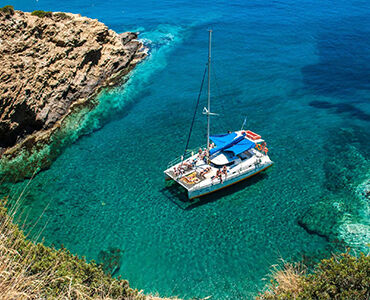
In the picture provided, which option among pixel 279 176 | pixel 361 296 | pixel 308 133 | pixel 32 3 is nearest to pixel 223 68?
pixel 308 133

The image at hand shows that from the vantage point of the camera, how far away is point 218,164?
101 feet

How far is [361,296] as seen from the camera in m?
13.7

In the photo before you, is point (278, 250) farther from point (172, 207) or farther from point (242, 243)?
point (172, 207)

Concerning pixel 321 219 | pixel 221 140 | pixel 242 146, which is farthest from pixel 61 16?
pixel 321 219

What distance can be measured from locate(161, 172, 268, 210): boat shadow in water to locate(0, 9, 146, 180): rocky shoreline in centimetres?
1434

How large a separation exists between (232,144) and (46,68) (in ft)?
85.6

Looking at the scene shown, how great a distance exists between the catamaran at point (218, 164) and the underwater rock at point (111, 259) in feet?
26.5

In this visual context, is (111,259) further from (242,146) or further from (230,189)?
(242,146)

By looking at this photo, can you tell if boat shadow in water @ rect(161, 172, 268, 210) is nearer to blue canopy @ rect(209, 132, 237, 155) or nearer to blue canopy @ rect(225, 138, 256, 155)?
blue canopy @ rect(225, 138, 256, 155)

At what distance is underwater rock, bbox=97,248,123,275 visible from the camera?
23.3 metres

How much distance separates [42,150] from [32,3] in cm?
7411

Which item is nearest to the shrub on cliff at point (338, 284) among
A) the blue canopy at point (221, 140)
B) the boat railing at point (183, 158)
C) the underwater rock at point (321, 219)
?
the underwater rock at point (321, 219)

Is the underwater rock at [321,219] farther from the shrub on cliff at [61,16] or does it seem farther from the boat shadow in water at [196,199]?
the shrub on cliff at [61,16]

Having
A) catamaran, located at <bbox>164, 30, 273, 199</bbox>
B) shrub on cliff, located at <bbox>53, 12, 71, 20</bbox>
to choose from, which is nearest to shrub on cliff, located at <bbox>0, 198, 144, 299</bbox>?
catamaran, located at <bbox>164, 30, 273, 199</bbox>
